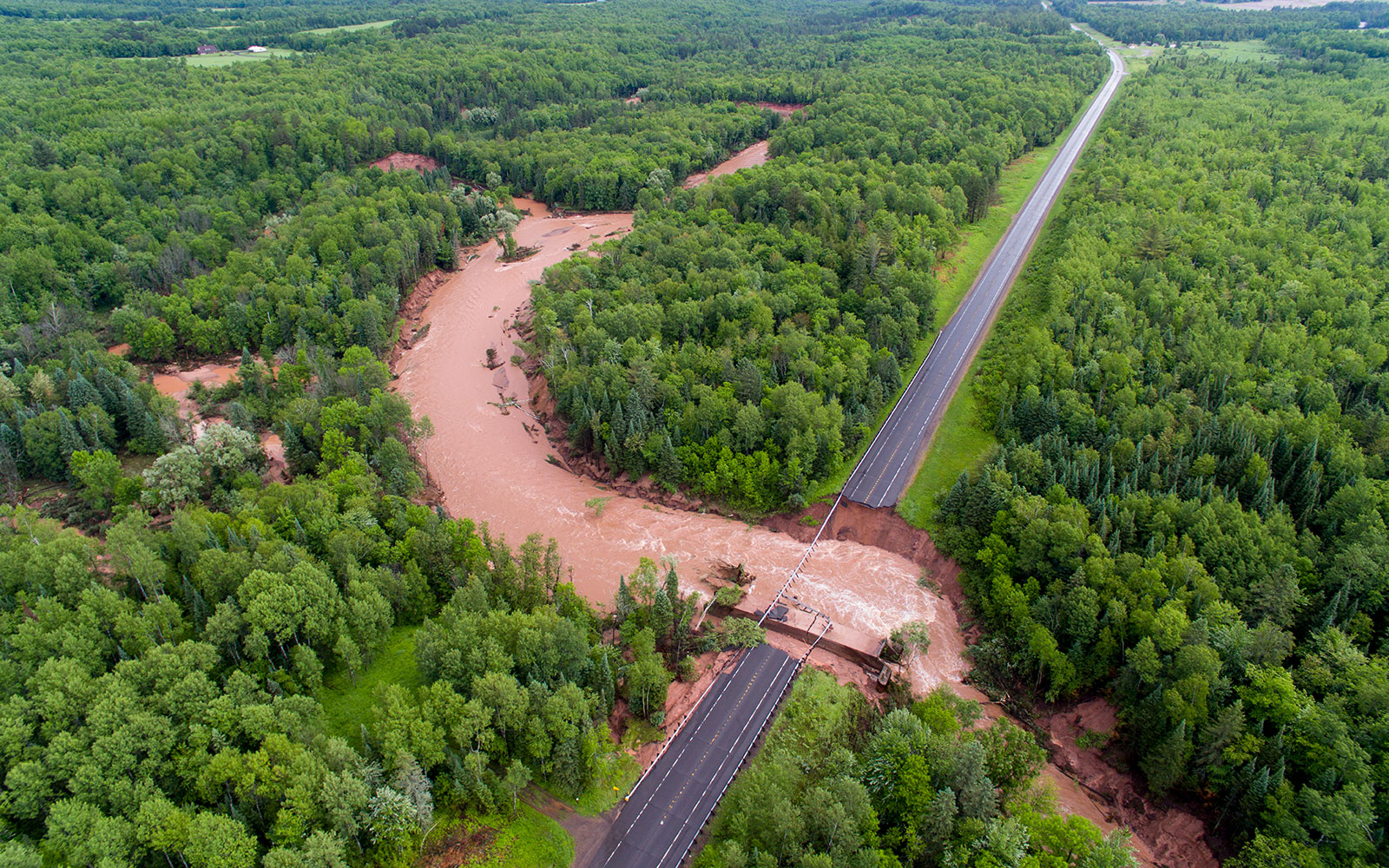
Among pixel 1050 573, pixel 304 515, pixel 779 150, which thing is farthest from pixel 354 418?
pixel 779 150

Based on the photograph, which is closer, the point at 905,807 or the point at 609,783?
the point at 905,807

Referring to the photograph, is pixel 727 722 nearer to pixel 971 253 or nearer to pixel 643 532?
pixel 643 532

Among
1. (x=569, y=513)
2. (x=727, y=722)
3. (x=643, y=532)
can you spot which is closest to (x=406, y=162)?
(x=569, y=513)

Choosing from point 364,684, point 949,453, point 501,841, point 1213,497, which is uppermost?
point 1213,497

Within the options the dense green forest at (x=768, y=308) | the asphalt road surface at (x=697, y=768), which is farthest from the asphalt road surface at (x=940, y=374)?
the asphalt road surface at (x=697, y=768)

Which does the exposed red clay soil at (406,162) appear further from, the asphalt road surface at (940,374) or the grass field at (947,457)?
the grass field at (947,457)

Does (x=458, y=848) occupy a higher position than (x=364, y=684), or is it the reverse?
(x=364, y=684)

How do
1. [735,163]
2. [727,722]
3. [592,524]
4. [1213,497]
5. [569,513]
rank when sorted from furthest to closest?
1. [735,163]
2. [569,513]
3. [592,524]
4. [1213,497]
5. [727,722]
